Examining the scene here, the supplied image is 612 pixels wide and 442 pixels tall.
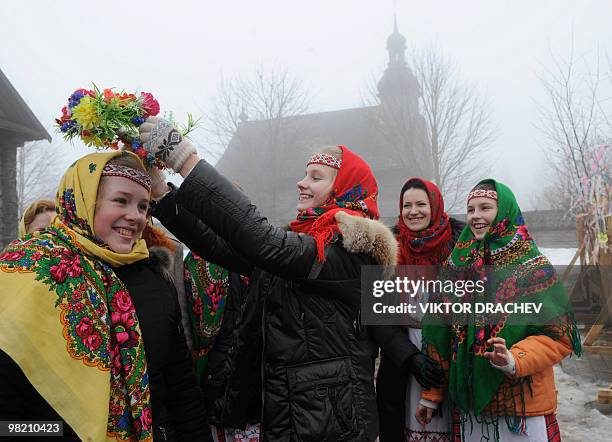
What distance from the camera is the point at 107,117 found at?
1.49 m

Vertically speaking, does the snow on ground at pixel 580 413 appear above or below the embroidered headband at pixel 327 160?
below

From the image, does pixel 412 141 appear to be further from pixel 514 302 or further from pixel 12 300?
pixel 12 300

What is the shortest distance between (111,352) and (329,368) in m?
0.76

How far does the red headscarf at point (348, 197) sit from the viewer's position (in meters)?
1.88

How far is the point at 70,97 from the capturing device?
1.56m

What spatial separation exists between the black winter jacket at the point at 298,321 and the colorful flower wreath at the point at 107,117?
284 mm

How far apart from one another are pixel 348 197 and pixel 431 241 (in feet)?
3.78

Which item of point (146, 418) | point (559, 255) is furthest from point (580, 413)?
point (559, 255)

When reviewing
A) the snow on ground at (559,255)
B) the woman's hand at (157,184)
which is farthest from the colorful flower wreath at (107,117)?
the snow on ground at (559,255)

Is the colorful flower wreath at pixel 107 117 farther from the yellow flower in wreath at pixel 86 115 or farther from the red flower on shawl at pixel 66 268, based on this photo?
the red flower on shawl at pixel 66 268

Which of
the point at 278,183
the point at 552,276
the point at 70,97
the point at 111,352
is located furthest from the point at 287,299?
the point at 278,183

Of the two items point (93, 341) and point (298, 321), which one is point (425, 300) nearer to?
point (298, 321)

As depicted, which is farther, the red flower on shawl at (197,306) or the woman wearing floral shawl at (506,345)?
the red flower on shawl at (197,306)

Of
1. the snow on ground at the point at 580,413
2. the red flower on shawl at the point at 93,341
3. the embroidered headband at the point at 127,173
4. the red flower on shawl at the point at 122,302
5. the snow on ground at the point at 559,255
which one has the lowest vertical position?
the snow on ground at the point at 580,413
